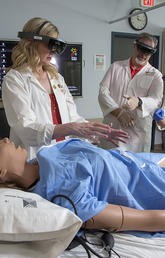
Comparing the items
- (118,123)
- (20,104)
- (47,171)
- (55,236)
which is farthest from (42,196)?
(118,123)

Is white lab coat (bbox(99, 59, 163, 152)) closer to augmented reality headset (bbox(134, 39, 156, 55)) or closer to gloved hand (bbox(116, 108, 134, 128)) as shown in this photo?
gloved hand (bbox(116, 108, 134, 128))

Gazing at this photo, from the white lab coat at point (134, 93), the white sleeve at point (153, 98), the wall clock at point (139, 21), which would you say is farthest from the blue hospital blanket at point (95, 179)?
the wall clock at point (139, 21)

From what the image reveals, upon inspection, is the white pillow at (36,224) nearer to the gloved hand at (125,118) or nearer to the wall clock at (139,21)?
the gloved hand at (125,118)

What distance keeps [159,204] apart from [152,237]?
172mm

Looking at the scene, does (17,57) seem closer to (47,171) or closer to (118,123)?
(47,171)

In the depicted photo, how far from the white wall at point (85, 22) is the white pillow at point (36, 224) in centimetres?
295

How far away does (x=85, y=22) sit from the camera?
12.2 ft

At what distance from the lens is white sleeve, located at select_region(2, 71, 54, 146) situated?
1402mm

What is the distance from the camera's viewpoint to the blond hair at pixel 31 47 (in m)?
1.51

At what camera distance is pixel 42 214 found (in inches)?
32.2

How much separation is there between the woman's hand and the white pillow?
517 millimetres

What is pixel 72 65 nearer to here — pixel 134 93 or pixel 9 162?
pixel 134 93

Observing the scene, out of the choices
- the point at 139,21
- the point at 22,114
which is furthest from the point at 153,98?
the point at 139,21

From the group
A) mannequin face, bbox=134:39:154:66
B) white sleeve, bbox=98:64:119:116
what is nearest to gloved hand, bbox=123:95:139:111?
white sleeve, bbox=98:64:119:116
